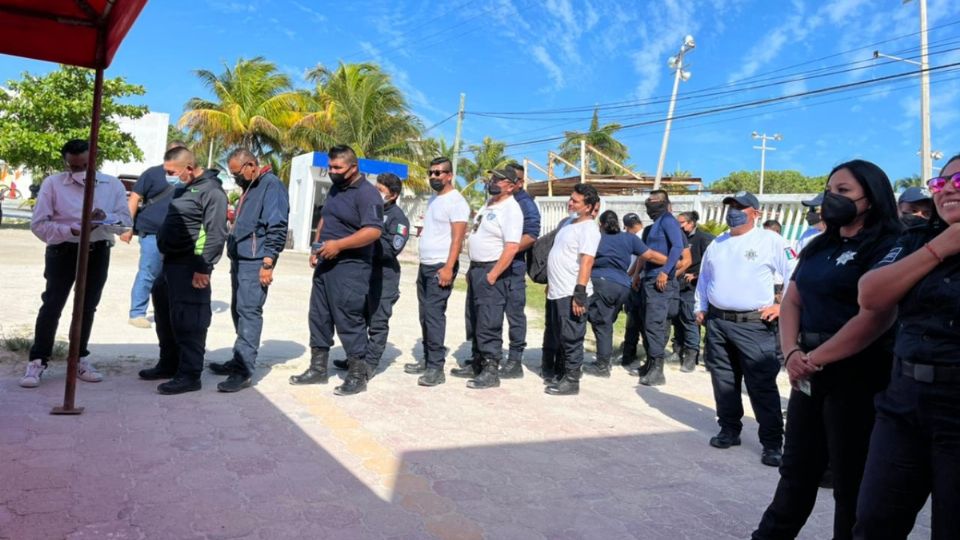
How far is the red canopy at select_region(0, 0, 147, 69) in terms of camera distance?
3438mm

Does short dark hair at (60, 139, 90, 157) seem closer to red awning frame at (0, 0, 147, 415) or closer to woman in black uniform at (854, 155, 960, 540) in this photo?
red awning frame at (0, 0, 147, 415)

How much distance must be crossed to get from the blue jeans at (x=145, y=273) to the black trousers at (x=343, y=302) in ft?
7.67

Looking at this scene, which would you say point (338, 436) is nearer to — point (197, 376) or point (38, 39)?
point (197, 376)

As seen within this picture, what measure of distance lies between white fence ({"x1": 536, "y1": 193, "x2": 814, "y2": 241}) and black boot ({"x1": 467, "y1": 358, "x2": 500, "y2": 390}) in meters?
4.85

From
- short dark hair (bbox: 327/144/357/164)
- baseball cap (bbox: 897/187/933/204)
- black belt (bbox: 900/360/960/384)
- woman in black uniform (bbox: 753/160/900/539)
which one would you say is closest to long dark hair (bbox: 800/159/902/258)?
woman in black uniform (bbox: 753/160/900/539)

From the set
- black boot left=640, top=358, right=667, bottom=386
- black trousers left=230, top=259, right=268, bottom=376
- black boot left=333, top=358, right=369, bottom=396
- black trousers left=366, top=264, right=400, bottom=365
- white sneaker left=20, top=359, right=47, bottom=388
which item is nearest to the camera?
white sneaker left=20, top=359, right=47, bottom=388

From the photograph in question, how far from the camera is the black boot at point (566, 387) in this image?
5.53 metres

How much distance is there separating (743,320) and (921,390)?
7.46 feet

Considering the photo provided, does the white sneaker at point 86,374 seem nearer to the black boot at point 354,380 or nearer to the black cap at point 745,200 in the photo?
the black boot at point 354,380

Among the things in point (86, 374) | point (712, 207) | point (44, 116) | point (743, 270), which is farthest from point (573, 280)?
point (44, 116)

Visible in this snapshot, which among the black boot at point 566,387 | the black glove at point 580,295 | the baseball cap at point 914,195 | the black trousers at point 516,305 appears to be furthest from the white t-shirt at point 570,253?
the baseball cap at point 914,195

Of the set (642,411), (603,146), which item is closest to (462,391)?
(642,411)

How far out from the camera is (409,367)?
6035 mm

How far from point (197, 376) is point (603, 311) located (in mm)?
3553
